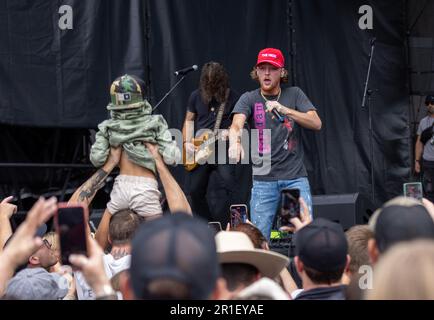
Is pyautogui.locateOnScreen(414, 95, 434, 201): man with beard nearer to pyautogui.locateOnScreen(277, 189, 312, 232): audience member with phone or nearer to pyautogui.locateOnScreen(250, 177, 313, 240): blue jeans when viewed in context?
pyautogui.locateOnScreen(250, 177, 313, 240): blue jeans

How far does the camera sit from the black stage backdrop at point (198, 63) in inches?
336

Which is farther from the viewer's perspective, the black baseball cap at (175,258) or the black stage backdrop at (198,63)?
the black stage backdrop at (198,63)

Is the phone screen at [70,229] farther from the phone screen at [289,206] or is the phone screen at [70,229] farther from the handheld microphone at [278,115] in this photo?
the handheld microphone at [278,115]

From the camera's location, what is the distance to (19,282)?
3764mm

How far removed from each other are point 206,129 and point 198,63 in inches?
49.4

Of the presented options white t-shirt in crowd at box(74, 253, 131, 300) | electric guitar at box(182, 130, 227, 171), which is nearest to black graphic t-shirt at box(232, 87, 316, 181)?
electric guitar at box(182, 130, 227, 171)

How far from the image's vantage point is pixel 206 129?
8586mm

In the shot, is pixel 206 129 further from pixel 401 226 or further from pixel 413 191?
pixel 401 226

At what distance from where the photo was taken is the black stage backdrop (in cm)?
852

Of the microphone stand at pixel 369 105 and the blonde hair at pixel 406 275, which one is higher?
the microphone stand at pixel 369 105

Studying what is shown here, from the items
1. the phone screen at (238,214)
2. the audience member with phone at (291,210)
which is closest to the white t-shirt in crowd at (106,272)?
the audience member with phone at (291,210)

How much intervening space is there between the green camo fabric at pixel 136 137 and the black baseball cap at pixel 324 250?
2478 millimetres

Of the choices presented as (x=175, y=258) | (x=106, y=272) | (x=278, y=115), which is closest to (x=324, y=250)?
(x=175, y=258)

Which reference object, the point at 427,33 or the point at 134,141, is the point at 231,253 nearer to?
the point at 134,141
